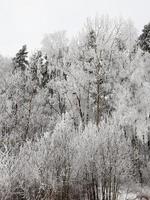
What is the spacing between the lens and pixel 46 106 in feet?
112

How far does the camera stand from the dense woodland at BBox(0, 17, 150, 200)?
13188mm

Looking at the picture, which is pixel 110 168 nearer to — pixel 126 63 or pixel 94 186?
pixel 94 186

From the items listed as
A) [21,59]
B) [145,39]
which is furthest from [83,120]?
[21,59]

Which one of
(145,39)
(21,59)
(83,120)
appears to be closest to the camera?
(83,120)

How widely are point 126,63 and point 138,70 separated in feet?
4.02

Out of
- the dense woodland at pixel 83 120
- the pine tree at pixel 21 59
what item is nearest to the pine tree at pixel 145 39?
the dense woodland at pixel 83 120

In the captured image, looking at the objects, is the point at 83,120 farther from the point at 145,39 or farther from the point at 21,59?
the point at 21,59

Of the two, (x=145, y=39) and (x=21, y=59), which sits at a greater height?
(x=21, y=59)

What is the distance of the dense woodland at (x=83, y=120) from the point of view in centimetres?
1319

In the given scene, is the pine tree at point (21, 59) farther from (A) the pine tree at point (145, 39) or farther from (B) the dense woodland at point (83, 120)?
(A) the pine tree at point (145, 39)

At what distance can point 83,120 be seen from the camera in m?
22.4

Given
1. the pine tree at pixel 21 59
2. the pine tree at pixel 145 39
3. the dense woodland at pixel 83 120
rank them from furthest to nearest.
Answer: the pine tree at pixel 21 59
the pine tree at pixel 145 39
the dense woodland at pixel 83 120

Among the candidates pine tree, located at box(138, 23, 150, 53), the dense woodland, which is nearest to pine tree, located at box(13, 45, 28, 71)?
the dense woodland

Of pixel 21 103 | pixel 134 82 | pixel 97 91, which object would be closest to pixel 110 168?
pixel 97 91
